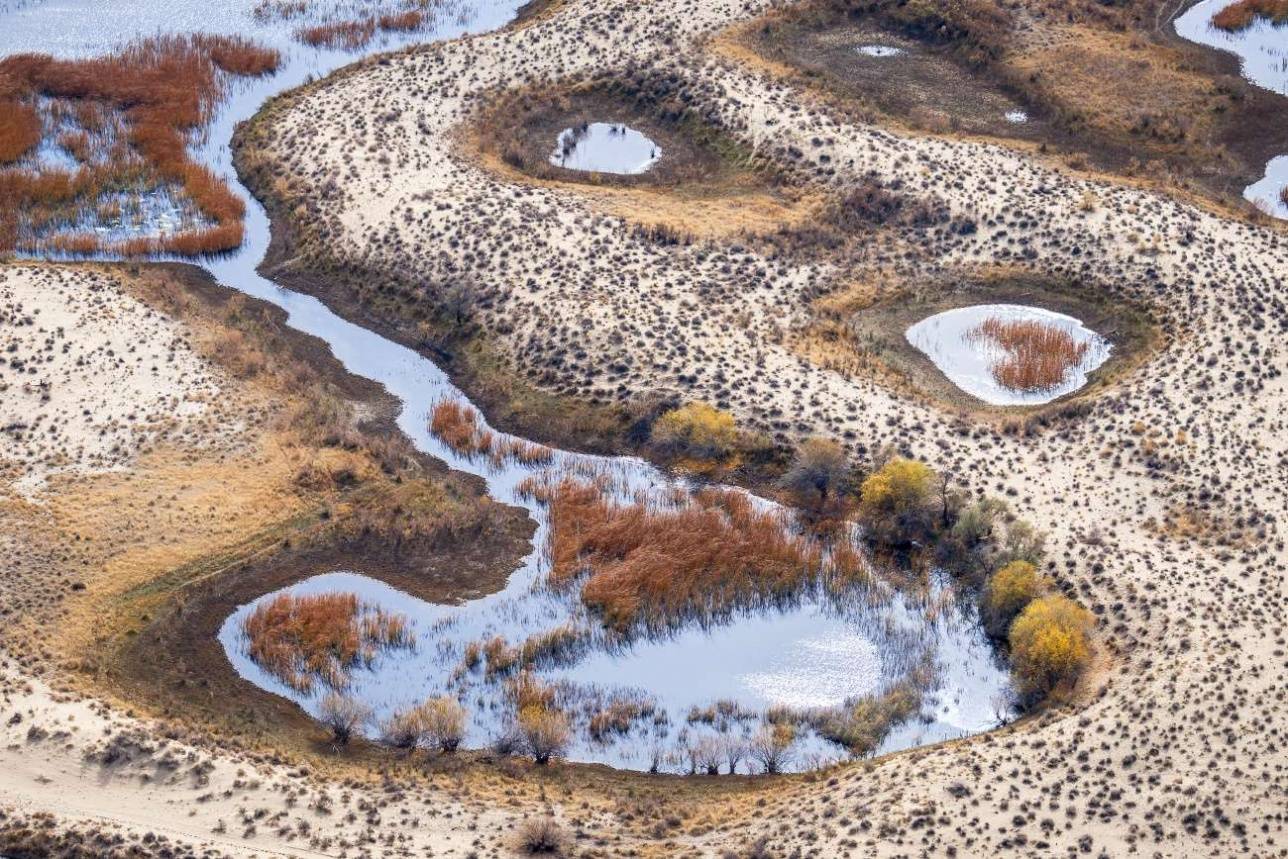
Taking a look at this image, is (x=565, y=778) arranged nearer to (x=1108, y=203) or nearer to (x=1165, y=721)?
(x=1165, y=721)

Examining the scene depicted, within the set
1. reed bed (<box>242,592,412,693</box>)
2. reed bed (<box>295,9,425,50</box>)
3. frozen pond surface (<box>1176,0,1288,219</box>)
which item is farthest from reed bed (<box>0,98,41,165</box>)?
frozen pond surface (<box>1176,0,1288,219</box>)

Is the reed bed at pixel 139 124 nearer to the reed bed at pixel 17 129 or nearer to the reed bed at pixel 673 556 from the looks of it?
the reed bed at pixel 17 129

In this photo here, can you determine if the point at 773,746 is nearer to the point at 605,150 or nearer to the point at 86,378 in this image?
the point at 86,378

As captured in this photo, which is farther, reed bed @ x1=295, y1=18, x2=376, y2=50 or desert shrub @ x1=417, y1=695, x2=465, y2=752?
reed bed @ x1=295, y1=18, x2=376, y2=50

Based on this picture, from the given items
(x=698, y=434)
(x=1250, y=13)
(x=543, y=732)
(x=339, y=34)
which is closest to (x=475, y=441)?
(x=698, y=434)

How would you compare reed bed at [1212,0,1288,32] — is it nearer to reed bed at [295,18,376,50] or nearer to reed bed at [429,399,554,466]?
reed bed at [295,18,376,50]

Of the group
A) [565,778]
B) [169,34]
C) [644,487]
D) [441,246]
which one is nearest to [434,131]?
[441,246]
